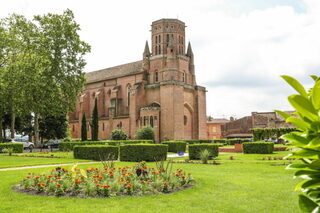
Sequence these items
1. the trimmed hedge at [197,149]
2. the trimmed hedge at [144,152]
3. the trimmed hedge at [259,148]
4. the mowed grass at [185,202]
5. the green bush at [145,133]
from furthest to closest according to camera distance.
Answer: the green bush at [145,133] < the trimmed hedge at [259,148] < the trimmed hedge at [197,149] < the trimmed hedge at [144,152] < the mowed grass at [185,202]

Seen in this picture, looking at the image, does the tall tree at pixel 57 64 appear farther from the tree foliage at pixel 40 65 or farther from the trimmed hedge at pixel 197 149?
the trimmed hedge at pixel 197 149

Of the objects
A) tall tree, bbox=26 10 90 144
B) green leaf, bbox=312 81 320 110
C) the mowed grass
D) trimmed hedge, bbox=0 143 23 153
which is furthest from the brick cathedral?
green leaf, bbox=312 81 320 110

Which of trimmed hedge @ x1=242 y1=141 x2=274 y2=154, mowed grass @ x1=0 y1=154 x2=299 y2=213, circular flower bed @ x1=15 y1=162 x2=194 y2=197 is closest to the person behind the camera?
mowed grass @ x1=0 y1=154 x2=299 y2=213

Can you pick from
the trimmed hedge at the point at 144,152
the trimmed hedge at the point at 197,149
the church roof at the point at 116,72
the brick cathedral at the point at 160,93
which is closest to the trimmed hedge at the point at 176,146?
the trimmed hedge at the point at 197,149

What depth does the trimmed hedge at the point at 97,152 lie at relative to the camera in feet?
72.2

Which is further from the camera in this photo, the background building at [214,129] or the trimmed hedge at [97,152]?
the background building at [214,129]

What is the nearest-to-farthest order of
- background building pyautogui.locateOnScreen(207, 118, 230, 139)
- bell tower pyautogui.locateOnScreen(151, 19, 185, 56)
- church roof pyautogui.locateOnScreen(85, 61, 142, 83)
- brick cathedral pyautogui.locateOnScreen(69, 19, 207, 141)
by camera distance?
brick cathedral pyautogui.locateOnScreen(69, 19, 207, 141) → bell tower pyautogui.locateOnScreen(151, 19, 185, 56) → church roof pyautogui.locateOnScreen(85, 61, 142, 83) → background building pyautogui.locateOnScreen(207, 118, 230, 139)

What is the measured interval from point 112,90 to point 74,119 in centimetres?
1310

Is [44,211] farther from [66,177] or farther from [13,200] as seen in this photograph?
[66,177]

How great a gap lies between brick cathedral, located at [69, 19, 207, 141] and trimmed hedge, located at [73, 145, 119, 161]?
82.1ft

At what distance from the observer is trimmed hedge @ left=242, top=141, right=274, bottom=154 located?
2766 cm

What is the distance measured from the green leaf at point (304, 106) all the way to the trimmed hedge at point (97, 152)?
806 inches

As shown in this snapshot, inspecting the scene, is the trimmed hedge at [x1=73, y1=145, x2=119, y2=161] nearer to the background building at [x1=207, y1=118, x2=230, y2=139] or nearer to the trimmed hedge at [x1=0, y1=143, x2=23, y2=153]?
the trimmed hedge at [x1=0, y1=143, x2=23, y2=153]

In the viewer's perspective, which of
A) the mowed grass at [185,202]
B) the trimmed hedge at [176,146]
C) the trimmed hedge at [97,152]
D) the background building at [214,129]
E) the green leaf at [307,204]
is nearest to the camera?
the green leaf at [307,204]
